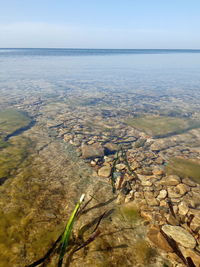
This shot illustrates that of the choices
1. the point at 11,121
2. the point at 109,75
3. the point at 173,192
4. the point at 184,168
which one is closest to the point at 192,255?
the point at 173,192

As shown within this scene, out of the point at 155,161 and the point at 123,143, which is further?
the point at 123,143

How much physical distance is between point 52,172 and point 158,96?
12.3m

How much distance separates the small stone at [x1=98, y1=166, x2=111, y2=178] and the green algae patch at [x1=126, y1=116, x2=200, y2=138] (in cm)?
334

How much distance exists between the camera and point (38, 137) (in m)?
7.20

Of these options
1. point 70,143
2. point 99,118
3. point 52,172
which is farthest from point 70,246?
point 99,118

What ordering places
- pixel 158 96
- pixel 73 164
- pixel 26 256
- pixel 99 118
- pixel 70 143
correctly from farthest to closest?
pixel 158 96 < pixel 99 118 < pixel 70 143 < pixel 73 164 < pixel 26 256

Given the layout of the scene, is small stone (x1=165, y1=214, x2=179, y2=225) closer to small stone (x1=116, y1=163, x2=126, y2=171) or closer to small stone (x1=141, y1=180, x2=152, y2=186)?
small stone (x1=141, y1=180, x2=152, y2=186)

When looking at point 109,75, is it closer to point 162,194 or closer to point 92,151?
point 92,151

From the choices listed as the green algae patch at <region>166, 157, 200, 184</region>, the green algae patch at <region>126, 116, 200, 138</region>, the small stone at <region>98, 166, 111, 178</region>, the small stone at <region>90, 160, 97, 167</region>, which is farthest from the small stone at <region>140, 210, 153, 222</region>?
the green algae patch at <region>126, 116, 200, 138</region>

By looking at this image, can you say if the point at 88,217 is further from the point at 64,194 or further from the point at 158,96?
the point at 158,96

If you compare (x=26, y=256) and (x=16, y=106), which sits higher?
(x=26, y=256)

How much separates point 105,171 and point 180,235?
7.99 feet

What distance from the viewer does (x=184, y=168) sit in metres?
5.41

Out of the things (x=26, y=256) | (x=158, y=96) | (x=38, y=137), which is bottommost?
(x=158, y=96)
